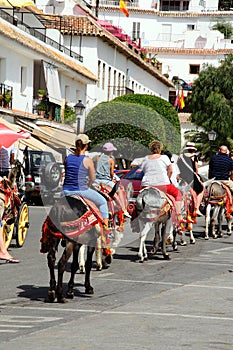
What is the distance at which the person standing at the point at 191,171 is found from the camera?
20547mm

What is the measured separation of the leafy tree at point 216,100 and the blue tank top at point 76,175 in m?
60.0

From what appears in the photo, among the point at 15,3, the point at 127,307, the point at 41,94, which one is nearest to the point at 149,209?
the point at 127,307

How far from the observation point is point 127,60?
213 ft

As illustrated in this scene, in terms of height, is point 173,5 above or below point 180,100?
above

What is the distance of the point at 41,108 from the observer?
44.2 metres

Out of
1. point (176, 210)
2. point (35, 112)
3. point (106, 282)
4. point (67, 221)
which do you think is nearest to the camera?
point (67, 221)

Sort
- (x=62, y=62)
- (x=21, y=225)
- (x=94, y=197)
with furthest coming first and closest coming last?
(x=62, y=62) < (x=21, y=225) < (x=94, y=197)

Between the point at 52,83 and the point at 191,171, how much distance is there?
26301mm

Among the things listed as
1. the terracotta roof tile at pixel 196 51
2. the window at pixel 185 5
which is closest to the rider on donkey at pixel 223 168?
the terracotta roof tile at pixel 196 51

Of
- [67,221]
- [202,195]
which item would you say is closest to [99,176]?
[67,221]

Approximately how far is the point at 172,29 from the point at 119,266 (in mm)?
94325

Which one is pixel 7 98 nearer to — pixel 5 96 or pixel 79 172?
pixel 5 96

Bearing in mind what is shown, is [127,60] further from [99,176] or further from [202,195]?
[99,176]

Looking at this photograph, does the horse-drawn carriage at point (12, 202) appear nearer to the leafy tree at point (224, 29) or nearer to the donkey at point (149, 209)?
the donkey at point (149, 209)
